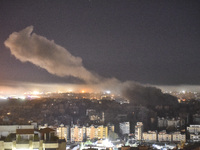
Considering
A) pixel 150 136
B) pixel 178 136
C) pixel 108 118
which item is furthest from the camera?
pixel 108 118

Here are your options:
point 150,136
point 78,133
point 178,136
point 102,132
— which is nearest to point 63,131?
point 78,133

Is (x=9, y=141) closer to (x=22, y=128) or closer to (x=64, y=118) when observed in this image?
(x=22, y=128)

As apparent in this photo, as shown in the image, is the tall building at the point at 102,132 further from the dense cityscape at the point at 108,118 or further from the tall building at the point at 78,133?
the tall building at the point at 78,133

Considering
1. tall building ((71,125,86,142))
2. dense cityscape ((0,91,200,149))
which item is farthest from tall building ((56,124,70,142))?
tall building ((71,125,86,142))

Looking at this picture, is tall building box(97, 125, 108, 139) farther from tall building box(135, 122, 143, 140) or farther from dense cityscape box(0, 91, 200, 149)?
tall building box(135, 122, 143, 140)

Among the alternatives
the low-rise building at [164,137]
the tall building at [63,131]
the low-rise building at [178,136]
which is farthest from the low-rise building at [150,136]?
the tall building at [63,131]

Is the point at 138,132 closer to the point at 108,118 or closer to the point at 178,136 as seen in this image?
the point at 178,136

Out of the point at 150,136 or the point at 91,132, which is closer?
the point at 91,132

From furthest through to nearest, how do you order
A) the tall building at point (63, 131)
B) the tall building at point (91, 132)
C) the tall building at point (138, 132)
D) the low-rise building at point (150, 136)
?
the tall building at point (138, 132) < the low-rise building at point (150, 136) < the tall building at point (63, 131) < the tall building at point (91, 132)

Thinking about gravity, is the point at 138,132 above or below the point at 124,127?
below

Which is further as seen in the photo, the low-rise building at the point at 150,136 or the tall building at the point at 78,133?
the low-rise building at the point at 150,136

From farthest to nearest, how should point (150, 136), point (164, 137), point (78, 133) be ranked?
1. point (150, 136)
2. point (164, 137)
3. point (78, 133)

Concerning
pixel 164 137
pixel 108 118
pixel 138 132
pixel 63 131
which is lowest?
pixel 164 137

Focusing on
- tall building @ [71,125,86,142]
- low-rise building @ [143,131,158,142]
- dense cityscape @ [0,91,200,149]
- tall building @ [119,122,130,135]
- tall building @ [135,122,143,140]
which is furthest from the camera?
tall building @ [119,122,130,135]
